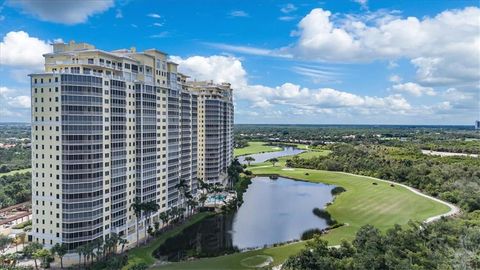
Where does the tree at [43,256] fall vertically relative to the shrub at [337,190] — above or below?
above

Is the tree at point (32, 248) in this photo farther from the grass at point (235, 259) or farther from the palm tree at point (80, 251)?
the grass at point (235, 259)

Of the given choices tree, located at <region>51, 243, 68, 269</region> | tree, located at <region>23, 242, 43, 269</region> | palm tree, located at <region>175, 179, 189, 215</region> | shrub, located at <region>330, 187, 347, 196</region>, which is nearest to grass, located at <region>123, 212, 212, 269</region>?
palm tree, located at <region>175, 179, 189, 215</region>

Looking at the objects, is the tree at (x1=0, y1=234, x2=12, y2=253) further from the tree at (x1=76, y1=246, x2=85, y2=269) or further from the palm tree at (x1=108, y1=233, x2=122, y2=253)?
the palm tree at (x1=108, y1=233, x2=122, y2=253)

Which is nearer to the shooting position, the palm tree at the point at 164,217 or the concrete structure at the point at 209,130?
the palm tree at the point at 164,217

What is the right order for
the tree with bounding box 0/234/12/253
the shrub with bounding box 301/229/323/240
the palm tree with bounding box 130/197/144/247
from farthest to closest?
the shrub with bounding box 301/229/323/240 → the palm tree with bounding box 130/197/144/247 → the tree with bounding box 0/234/12/253

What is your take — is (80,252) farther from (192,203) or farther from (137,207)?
(192,203)

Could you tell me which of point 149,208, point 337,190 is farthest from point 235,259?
point 337,190

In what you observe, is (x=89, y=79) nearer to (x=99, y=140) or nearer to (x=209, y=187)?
(x=99, y=140)

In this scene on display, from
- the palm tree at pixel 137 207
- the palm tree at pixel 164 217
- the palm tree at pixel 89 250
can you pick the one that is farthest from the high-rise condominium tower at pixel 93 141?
the palm tree at pixel 89 250
